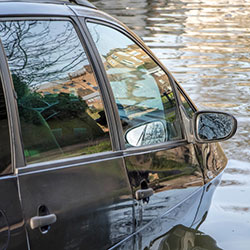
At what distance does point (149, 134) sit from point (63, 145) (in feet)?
2.77

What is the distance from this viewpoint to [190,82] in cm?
1187

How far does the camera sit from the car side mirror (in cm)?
392

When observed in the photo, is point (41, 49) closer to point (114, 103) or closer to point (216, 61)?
point (114, 103)

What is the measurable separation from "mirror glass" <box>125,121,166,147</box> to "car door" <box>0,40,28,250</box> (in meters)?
0.93

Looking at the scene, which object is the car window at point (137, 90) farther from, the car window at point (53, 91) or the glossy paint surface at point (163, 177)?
the car window at point (53, 91)

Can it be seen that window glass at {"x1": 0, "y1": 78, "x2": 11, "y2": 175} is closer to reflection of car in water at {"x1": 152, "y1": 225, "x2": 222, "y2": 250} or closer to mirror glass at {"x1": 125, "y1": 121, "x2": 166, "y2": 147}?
mirror glass at {"x1": 125, "y1": 121, "x2": 166, "y2": 147}

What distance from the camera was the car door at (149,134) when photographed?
337cm

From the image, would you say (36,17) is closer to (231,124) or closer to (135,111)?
(135,111)

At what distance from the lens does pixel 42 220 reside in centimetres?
259

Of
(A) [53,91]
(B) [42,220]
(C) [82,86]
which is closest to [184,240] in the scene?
(C) [82,86]

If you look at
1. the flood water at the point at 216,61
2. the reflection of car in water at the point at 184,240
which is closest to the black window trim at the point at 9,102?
the reflection of car in water at the point at 184,240

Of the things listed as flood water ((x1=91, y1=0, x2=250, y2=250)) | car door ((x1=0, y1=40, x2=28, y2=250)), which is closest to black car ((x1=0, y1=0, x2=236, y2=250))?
car door ((x1=0, y1=40, x2=28, y2=250))

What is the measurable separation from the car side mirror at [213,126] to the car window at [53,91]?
0.88 metres

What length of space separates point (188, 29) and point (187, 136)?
603 inches
